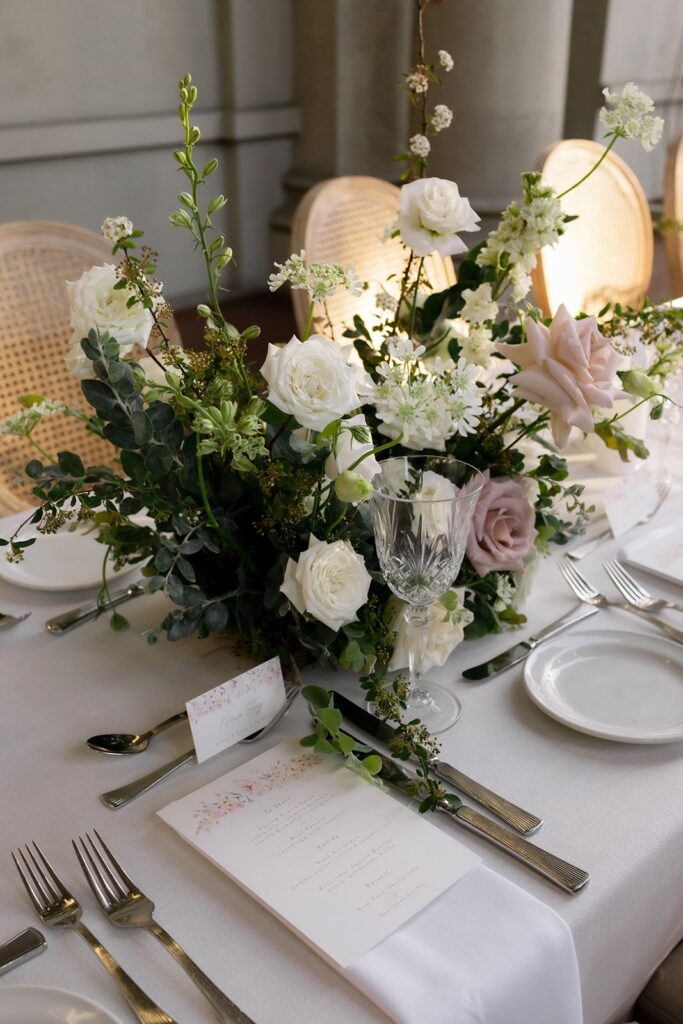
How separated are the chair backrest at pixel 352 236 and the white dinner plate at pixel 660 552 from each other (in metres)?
0.79

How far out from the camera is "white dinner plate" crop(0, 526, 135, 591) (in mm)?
1243

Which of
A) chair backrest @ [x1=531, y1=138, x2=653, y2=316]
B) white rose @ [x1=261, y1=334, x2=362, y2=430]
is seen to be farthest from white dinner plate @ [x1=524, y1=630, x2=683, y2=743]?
chair backrest @ [x1=531, y1=138, x2=653, y2=316]

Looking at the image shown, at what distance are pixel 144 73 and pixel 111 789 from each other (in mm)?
3758

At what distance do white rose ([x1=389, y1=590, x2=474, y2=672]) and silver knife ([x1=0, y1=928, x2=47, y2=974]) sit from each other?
1.35 ft

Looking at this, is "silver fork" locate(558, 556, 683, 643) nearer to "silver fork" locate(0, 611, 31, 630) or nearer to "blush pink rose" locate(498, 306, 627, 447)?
"blush pink rose" locate(498, 306, 627, 447)

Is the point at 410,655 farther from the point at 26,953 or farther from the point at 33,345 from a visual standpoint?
the point at 33,345

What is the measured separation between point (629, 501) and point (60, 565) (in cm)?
76

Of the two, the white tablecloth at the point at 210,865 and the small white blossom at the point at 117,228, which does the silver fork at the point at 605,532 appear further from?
the small white blossom at the point at 117,228

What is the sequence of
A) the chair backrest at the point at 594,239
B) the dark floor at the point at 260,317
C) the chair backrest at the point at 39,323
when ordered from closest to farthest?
the chair backrest at the point at 39,323
the chair backrest at the point at 594,239
the dark floor at the point at 260,317

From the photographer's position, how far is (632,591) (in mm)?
1205

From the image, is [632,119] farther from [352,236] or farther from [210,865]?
[352,236]

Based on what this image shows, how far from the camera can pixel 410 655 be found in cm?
99

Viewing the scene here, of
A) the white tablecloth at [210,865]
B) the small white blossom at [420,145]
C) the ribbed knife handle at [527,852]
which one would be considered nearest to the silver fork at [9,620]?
the white tablecloth at [210,865]

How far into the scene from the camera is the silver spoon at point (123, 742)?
0.95 m
